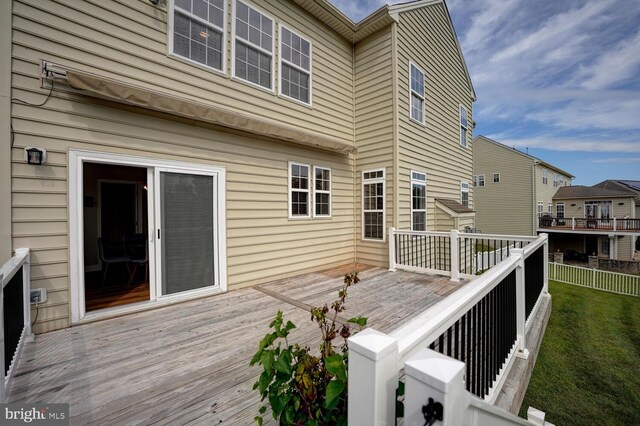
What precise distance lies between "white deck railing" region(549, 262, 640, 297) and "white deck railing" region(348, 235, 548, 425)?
10.3m

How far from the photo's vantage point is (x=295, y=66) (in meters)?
5.74

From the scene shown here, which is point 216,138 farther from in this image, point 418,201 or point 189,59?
point 418,201

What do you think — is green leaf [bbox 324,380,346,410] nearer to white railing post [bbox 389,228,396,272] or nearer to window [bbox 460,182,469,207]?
white railing post [bbox 389,228,396,272]

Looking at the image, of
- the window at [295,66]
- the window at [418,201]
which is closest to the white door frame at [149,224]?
the window at [295,66]

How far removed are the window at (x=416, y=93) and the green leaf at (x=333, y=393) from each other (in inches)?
277

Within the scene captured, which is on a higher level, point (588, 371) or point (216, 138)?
point (216, 138)

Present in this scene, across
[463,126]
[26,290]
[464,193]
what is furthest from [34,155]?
[463,126]

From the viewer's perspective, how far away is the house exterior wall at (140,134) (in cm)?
301

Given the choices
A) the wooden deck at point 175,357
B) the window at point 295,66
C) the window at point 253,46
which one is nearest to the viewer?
the wooden deck at point 175,357

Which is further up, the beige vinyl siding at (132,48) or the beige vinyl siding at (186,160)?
the beige vinyl siding at (132,48)

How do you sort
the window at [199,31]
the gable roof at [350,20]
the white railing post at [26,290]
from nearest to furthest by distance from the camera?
the white railing post at [26,290] → the window at [199,31] → the gable roof at [350,20]

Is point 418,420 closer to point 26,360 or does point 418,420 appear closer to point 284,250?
point 26,360

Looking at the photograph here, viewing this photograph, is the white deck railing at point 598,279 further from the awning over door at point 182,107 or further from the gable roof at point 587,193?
the gable roof at point 587,193

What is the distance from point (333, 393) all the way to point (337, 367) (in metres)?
0.09
